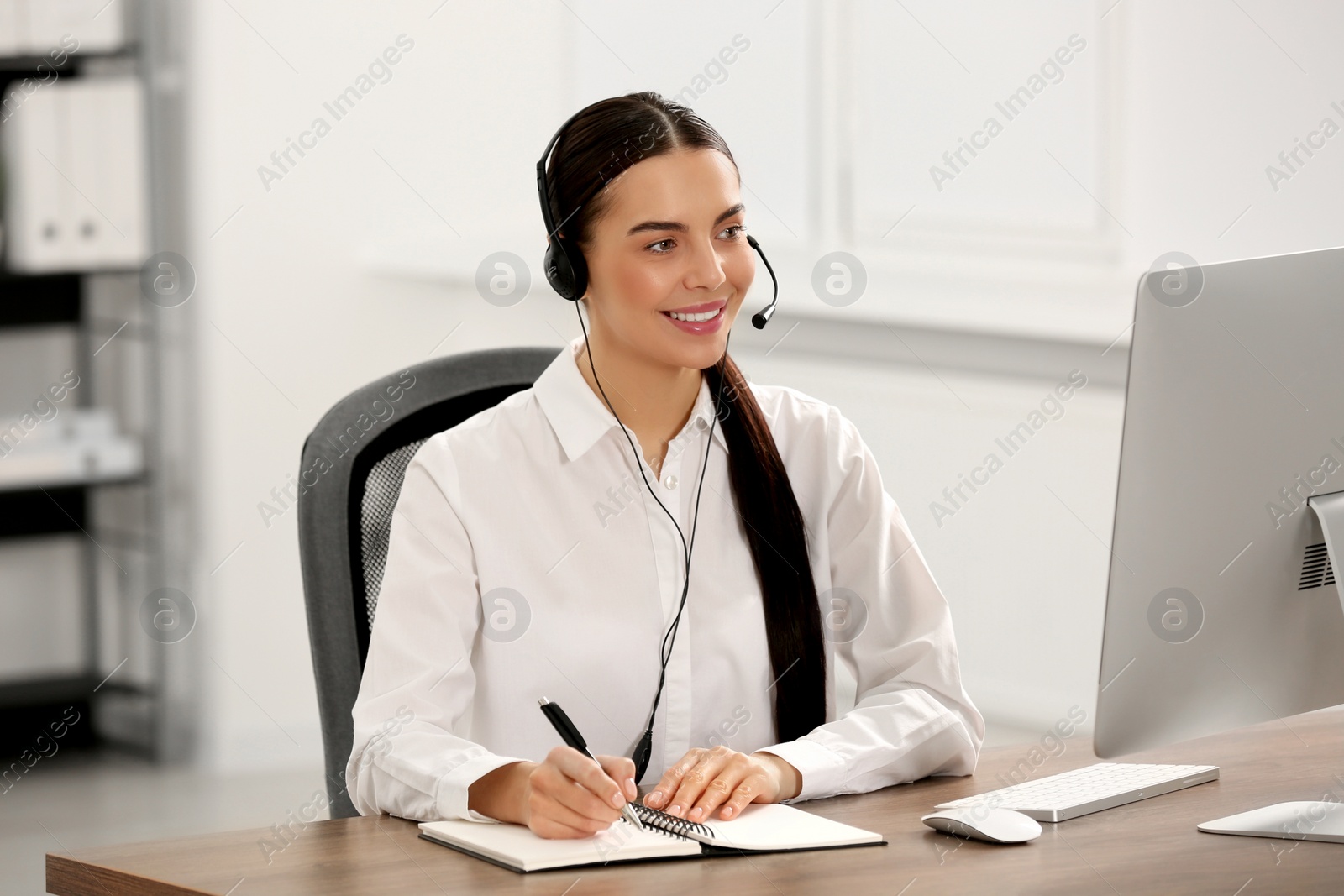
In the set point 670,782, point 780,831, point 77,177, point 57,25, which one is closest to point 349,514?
point 670,782

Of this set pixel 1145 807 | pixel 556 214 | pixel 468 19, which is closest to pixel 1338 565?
pixel 1145 807

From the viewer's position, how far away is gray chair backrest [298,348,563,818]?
6.02 feet

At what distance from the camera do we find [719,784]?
1.52 meters

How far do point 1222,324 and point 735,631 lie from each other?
0.69 metres

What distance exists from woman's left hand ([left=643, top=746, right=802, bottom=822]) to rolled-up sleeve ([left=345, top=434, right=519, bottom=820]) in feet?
0.50

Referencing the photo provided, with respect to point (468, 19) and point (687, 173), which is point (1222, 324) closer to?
point (687, 173)

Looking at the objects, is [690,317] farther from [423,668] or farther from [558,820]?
[558,820]

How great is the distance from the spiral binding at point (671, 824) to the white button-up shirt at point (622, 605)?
7.0 inches

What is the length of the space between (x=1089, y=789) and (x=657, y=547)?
0.54 meters

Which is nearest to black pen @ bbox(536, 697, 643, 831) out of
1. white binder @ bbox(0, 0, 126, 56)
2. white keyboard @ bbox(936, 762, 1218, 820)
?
white keyboard @ bbox(936, 762, 1218, 820)

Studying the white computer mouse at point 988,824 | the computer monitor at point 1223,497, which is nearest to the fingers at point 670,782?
the white computer mouse at point 988,824

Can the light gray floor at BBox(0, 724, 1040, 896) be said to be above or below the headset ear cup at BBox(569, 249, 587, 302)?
below

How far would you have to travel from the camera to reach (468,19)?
4617mm

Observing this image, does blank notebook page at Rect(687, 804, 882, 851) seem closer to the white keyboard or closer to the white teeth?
the white keyboard
